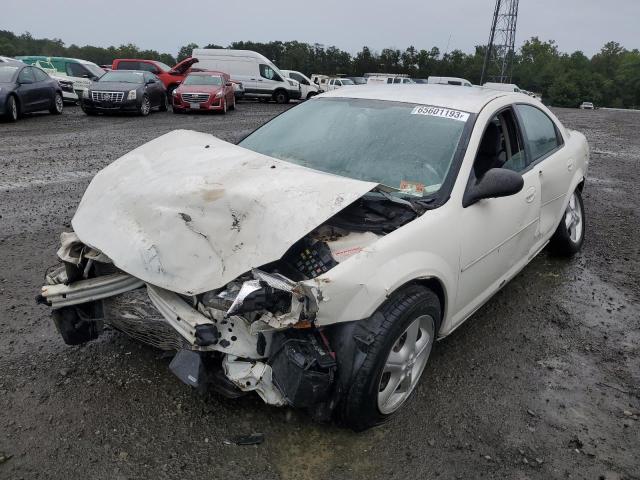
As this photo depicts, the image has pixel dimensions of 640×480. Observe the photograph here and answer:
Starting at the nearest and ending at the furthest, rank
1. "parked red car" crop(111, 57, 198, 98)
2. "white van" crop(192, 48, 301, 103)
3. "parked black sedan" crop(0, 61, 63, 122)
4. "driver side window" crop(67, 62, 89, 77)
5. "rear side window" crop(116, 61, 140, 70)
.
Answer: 1. "parked black sedan" crop(0, 61, 63, 122)
2. "driver side window" crop(67, 62, 89, 77)
3. "parked red car" crop(111, 57, 198, 98)
4. "rear side window" crop(116, 61, 140, 70)
5. "white van" crop(192, 48, 301, 103)

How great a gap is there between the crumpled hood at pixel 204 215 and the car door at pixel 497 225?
790mm

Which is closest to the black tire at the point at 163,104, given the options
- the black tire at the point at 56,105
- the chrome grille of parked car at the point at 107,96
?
the chrome grille of parked car at the point at 107,96

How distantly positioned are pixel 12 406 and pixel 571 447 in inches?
113

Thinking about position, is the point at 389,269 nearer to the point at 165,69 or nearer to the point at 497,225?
the point at 497,225

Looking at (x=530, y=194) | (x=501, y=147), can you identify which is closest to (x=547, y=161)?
(x=530, y=194)

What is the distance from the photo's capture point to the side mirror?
2926 millimetres

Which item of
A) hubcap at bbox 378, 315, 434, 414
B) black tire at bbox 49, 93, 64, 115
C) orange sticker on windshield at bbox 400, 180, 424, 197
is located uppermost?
orange sticker on windshield at bbox 400, 180, 424, 197

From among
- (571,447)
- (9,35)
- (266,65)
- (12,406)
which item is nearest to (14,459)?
(12,406)

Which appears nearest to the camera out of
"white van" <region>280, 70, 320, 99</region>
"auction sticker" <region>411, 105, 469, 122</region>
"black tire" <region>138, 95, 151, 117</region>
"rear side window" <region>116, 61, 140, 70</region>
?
"auction sticker" <region>411, 105, 469, 122</region>

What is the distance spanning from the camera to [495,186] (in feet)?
9.64

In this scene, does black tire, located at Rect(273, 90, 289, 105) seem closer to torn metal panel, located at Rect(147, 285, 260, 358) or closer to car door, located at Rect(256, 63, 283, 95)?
car door, located at Rect(256, 63, 283, 95)

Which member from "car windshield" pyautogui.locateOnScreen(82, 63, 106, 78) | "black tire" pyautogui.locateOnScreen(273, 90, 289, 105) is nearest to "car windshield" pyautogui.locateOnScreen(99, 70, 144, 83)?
"car windshield" pyautogui.locateOnScreen(82, 63, 106, 78)

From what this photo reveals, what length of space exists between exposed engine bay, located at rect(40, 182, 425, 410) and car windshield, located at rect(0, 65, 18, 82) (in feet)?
37.9

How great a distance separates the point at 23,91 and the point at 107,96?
2377 millimetres
